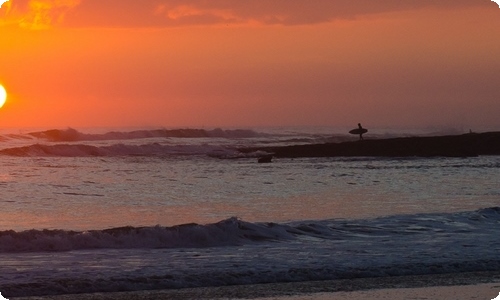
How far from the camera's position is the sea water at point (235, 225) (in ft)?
39.5

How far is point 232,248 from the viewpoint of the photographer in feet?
46.9

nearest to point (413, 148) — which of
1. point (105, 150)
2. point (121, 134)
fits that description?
point (105, 150)

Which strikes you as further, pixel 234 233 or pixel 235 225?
pixel 235 225

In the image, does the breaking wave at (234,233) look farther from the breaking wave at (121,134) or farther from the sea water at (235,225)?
the breaking wave at (121,134)

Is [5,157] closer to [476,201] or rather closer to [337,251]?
[476,201]

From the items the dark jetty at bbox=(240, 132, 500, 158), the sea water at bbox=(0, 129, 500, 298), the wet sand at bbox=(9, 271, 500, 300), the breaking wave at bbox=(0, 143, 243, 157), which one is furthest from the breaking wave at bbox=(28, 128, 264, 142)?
the wet sand at bbox=(9, 271, 500, 300)

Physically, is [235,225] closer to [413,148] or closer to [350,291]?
[350,291]

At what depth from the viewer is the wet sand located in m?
10.7

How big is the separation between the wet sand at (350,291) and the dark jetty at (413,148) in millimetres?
27350

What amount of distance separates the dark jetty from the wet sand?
2735 centimetres

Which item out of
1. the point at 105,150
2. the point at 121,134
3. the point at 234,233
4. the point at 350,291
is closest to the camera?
the point at 350,291

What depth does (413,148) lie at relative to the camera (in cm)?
4112

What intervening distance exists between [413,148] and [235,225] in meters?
27.0

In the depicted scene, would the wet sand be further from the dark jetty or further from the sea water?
the dark jetty
